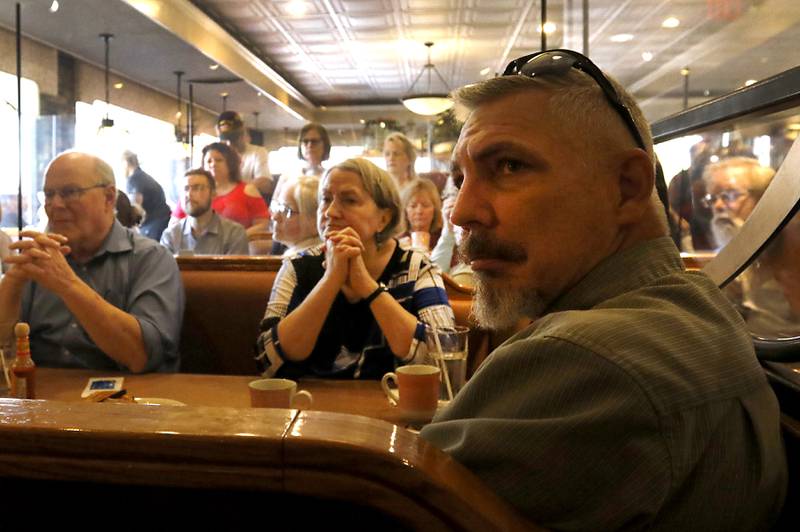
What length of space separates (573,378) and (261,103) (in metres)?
10.1

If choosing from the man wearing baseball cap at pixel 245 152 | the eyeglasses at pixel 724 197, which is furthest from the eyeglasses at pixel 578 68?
the man wearing baseball cap at pixel 245 152

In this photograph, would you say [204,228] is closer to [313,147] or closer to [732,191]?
[313,147]

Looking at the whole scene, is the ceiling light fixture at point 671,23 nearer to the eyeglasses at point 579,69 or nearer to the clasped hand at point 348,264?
the clasped hand at point 348,264

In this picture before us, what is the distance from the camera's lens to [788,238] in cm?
153

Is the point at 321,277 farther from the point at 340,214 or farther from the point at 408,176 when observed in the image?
the point at 408,176

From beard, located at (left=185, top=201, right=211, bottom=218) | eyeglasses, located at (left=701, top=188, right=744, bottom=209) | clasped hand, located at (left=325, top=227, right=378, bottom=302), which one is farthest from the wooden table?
beard, located at (left=185, top=201, right=211, bottom=218)

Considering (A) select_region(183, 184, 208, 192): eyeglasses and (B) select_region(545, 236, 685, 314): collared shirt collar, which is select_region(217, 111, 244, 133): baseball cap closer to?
(A) select_region(183, 184, 208, 192): eyeglasses

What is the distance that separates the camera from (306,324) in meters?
1.74

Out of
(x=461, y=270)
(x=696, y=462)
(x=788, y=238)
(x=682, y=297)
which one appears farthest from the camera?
(x=461, y=270)

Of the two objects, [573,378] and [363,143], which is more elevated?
[363,143]

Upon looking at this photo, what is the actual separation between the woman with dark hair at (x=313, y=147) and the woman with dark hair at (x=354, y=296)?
8.73ft

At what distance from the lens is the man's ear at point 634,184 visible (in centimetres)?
82

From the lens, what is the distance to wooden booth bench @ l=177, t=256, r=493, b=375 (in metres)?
2.36

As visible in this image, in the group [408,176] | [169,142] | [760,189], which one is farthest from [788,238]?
[169,142]
